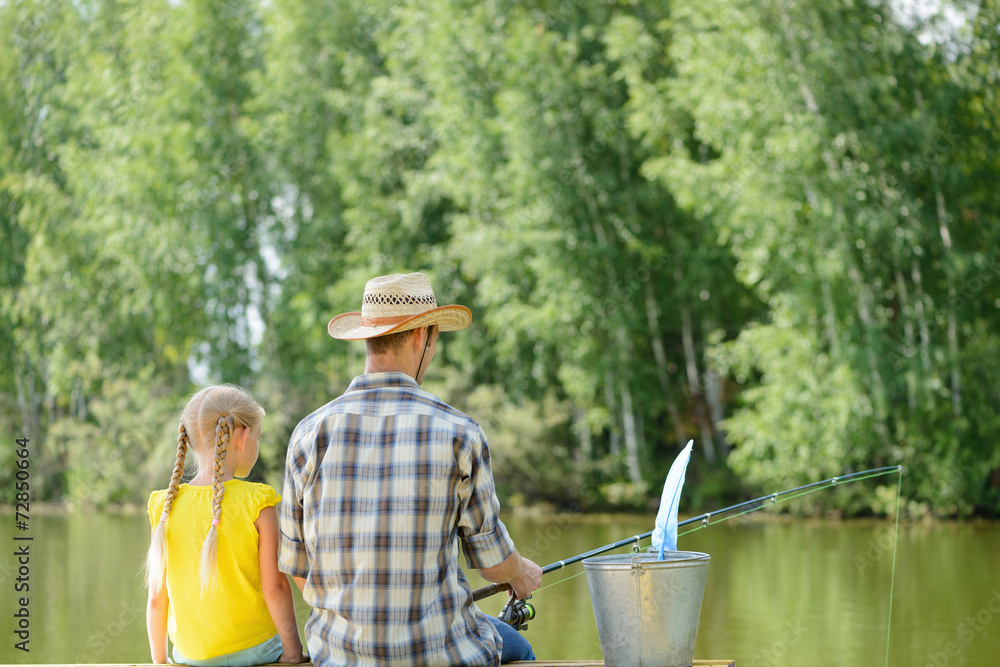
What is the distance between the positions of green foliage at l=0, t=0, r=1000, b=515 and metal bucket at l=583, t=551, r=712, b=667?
1103 centimetres

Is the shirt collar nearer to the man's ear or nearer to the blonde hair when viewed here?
the man's ear

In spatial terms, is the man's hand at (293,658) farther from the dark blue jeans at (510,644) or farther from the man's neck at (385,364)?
the man's neck at (385,364)

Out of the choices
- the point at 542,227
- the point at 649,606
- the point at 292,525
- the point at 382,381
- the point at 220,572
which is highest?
the point at 542,227

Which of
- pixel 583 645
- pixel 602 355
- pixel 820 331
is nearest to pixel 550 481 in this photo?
pixel 602 355

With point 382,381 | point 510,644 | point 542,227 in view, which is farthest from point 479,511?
point 542,227

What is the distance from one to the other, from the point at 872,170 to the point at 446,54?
20.8 feet

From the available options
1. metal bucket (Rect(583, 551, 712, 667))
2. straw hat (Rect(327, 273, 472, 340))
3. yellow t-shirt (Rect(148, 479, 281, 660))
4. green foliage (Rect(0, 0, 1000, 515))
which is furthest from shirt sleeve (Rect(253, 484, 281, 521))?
green foliage (Rect(0, 0, 1000, 515))

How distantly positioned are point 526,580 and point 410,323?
643mm

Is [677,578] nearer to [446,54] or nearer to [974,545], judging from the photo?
[974,545]

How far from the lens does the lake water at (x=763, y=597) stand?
6.16 meters

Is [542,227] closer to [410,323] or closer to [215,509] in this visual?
[215,509]

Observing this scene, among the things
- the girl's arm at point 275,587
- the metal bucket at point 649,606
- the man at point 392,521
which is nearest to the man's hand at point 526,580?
the man at point 392,521

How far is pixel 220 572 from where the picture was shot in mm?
2793

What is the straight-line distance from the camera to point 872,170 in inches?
529
